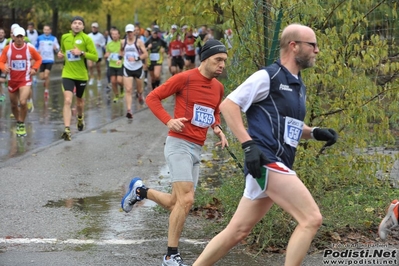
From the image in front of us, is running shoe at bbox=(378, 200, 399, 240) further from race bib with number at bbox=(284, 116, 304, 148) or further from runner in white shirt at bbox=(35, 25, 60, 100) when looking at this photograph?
runner in white shirt at bbox=(35, 25, 60, 100)

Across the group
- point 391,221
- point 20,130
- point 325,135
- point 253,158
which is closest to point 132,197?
point 325,135

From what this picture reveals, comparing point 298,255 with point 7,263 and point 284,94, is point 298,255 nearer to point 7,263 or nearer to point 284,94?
point 284,94

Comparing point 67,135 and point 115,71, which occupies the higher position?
point 115,71

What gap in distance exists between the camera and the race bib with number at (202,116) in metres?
6.72

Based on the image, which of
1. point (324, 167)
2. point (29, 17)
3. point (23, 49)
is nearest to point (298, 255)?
point (324, 167)

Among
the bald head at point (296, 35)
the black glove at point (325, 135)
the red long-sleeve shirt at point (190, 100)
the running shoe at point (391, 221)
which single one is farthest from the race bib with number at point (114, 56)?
the running shoe at point (391, 221)

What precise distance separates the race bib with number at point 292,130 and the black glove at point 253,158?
0.96 feet

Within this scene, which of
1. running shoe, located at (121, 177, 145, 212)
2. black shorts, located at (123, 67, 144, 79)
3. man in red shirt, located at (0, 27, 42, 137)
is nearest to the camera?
running shoe, located at (121, 177, 145, 212)

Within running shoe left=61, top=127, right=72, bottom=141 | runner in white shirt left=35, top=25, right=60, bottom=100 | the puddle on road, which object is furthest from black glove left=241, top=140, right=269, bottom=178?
runner in white shirt left=35, top=25, right=60, bottom=100

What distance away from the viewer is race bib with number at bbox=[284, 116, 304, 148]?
5.34 metres

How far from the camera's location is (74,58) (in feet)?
46.3

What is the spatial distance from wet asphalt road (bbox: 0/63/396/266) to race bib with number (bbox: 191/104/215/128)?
1094mm

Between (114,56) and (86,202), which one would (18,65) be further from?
(114,56)

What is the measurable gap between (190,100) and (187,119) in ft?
0.55
